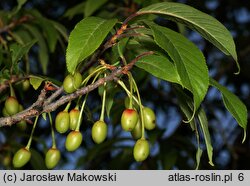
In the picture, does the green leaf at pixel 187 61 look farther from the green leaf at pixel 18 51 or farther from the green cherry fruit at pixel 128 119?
Answer: the green leaf at pixel 18 51

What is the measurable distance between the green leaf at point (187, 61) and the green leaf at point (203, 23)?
0.07 m

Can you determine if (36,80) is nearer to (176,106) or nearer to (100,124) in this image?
(100,124)

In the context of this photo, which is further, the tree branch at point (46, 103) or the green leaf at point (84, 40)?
the tree branch at point (46, 103)

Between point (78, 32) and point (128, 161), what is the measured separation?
204cm

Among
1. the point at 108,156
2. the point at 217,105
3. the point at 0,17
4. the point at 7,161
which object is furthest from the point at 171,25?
the point at 7,161

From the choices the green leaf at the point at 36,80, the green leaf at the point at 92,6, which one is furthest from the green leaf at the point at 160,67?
the green leaf at the point at 92,6

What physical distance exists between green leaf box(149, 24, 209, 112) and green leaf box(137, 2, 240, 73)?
69 millimetres

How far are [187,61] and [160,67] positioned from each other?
0.36ft

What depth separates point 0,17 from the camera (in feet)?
8.30

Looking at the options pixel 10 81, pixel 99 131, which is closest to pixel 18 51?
pixel 10 81

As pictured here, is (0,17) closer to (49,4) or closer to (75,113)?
(75,113)

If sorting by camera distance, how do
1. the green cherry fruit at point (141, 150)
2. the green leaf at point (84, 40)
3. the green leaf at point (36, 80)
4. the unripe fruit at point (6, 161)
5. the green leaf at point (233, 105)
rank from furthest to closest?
the unripe fruit at point (6, 161)
the green leaf at point (36, 80)
the green cherry fruit at point (141, 150)
the green leaf at point (233, 105)
the green leaf at point (84, 40)

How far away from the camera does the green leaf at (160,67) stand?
1340mm

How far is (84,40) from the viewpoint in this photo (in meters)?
1.28
